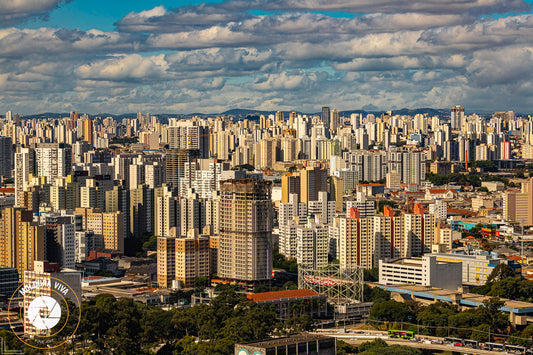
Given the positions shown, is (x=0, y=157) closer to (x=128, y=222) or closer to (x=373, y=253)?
(x=128, y=222)

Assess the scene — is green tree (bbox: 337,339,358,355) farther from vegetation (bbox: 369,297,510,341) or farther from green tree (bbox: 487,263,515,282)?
green tree (bbox: 487,263,515,282)

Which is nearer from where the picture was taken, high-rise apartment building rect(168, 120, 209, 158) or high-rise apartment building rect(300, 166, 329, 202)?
high-rise apartment building rect(300, 166, 329, 202)

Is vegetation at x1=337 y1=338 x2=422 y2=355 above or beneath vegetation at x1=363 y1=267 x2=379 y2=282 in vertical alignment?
beneath

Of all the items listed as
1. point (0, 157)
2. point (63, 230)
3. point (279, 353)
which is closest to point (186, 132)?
point (0, 157)

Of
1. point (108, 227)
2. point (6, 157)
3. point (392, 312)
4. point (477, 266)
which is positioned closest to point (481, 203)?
point (477, 266)

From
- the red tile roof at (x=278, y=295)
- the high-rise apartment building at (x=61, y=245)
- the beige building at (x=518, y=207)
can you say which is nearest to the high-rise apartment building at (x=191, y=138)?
the beige building at (x=518, y=207)

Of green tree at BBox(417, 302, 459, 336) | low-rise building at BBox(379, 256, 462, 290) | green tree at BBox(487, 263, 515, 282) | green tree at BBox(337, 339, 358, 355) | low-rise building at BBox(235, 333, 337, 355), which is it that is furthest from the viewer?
green tree at BBox(487, 263, 515, 282)

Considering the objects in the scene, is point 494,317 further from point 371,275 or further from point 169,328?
point 371,275

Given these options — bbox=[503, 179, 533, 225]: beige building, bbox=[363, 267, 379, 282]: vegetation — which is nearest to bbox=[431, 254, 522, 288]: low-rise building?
bbox=[363, 267, 379, 282]: vegetation
